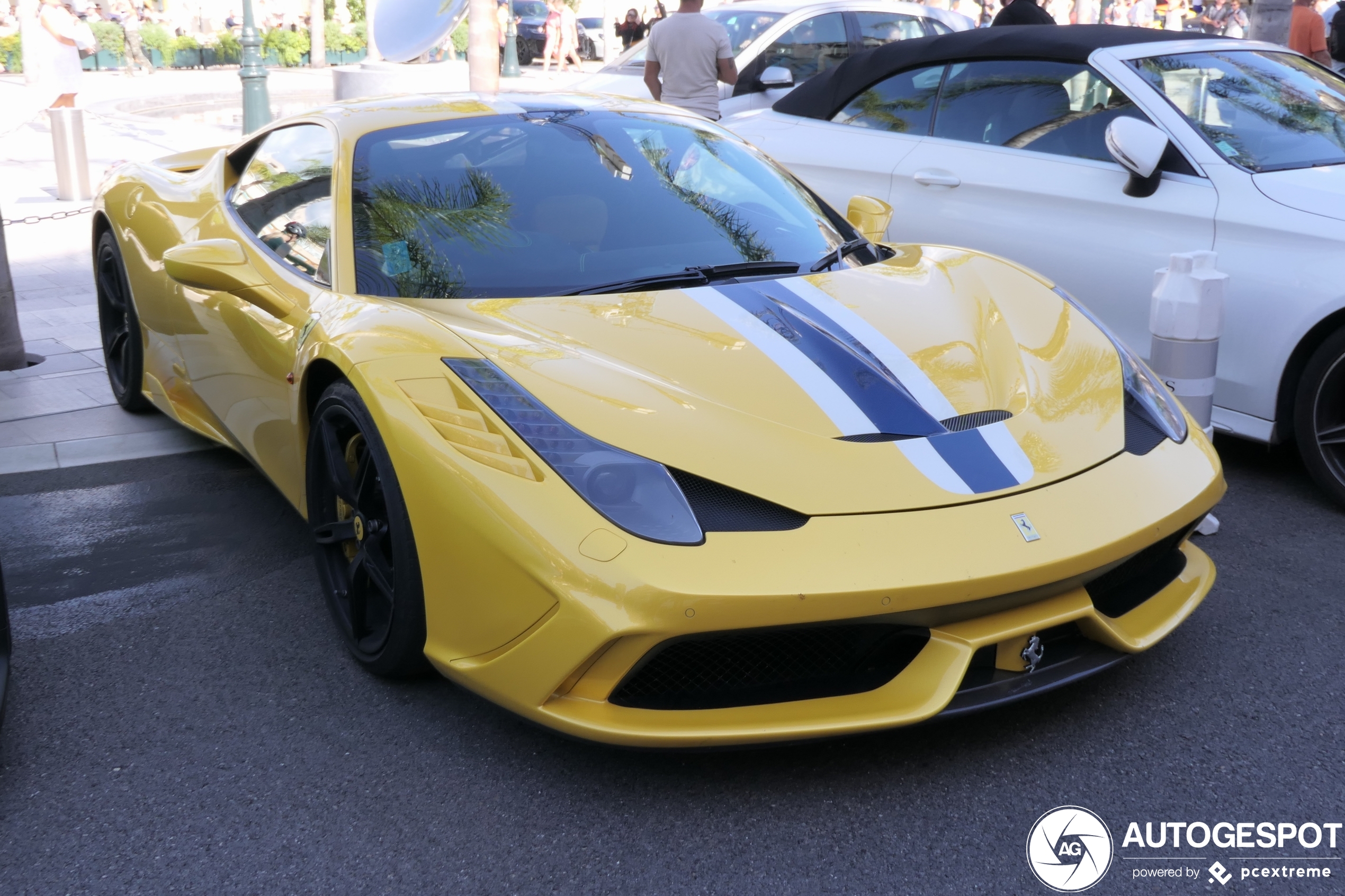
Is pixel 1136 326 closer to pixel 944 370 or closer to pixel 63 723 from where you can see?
pixel 944 370

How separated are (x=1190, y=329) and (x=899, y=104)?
208 centimetres

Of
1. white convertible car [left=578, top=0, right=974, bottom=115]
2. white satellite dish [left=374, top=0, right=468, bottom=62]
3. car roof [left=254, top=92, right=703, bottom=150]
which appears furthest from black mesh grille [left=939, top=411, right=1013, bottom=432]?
white satellite dish [left=374, top=0, right=468, bottom=62]

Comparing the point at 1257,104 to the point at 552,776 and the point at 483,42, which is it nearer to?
the point at 552,776

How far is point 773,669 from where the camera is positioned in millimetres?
2314

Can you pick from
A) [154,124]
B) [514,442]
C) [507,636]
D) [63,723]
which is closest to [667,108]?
[514,442]

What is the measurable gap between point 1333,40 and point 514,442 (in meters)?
8.07

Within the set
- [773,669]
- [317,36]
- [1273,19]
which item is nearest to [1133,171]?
[773,669]

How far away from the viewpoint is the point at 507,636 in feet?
7.59

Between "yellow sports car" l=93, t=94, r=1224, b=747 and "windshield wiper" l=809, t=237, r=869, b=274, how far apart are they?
1 centimetres

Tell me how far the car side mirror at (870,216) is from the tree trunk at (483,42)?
7490mm

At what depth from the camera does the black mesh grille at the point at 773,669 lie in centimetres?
226

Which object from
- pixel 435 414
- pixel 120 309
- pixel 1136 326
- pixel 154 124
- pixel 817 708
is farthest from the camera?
pixel 154 124

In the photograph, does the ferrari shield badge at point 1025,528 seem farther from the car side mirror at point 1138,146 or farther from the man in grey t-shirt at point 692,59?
the man in grey t-shirt at point 692,59

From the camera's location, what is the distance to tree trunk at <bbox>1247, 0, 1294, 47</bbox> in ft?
30.5
